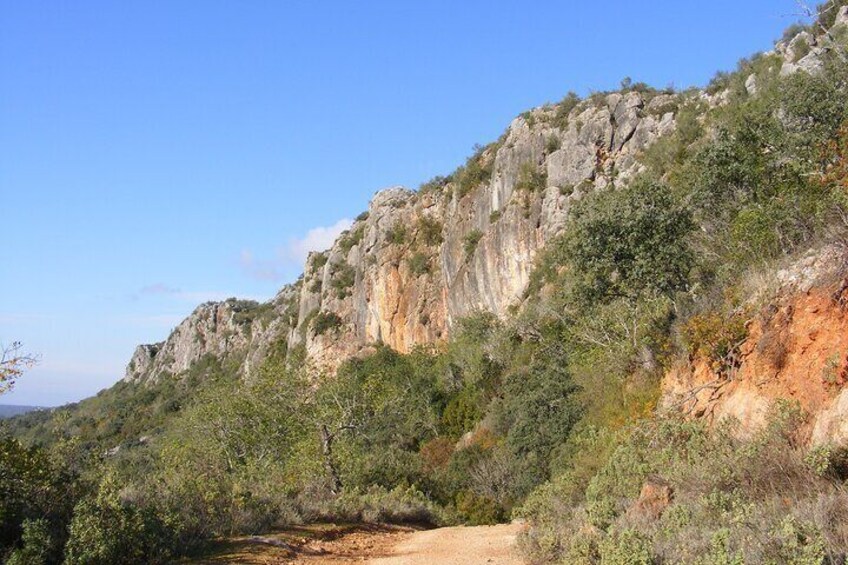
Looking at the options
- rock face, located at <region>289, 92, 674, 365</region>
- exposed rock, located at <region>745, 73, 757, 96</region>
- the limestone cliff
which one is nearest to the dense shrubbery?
the limestone cliff

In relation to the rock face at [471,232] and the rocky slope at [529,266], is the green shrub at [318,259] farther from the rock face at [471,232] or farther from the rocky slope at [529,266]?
the rock face at [471,232]

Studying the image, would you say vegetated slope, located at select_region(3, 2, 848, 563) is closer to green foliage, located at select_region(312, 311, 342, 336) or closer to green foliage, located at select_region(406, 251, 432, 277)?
green foliage, located at select_region(406, 251, 432, 277)

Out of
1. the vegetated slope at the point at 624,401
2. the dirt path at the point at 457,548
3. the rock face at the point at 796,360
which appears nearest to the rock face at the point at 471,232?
the vegetated slope at the point at 624,401

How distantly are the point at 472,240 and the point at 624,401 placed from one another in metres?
40.5

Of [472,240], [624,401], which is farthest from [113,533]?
[472,240]

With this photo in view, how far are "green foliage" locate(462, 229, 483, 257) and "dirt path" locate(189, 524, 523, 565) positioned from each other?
4429cm

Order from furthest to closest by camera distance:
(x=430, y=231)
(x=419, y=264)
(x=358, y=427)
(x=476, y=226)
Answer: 1. (x=430, y=231)
2. (x=419, y=264)
3. (x=476, y=226)
4. (x=358, y=427)

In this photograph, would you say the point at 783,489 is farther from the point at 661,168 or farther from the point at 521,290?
the point at 521,290

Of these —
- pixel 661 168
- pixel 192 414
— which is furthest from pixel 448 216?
pixel 192 414

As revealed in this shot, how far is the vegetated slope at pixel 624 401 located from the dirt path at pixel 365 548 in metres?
0.56

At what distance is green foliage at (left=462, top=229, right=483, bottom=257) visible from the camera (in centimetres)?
5613

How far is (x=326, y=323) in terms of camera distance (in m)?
69.9

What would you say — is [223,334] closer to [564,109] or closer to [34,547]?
[564,109]

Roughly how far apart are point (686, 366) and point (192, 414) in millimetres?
16052
